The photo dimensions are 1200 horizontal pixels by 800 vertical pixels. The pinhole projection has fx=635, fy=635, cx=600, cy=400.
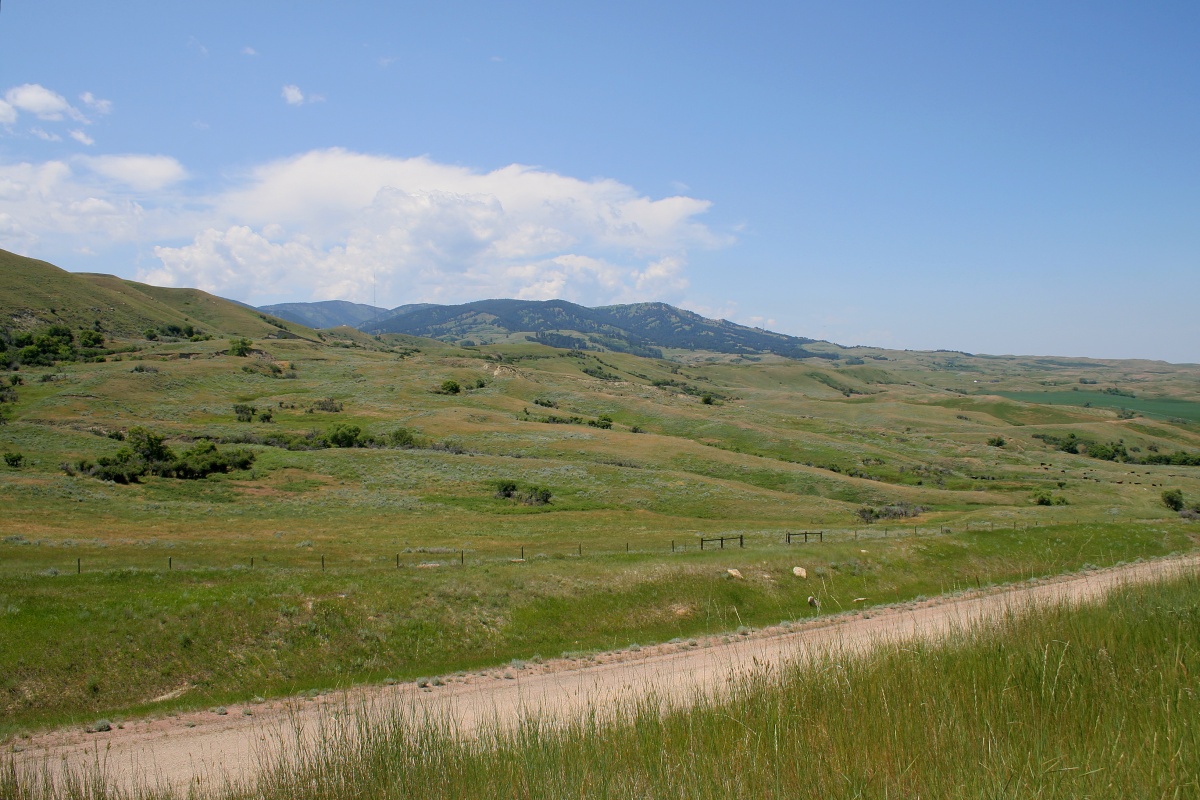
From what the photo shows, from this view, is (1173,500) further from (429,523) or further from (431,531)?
(429,523)

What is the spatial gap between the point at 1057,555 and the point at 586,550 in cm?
2328

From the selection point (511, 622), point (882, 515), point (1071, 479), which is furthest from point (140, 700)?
point (1071, 479)

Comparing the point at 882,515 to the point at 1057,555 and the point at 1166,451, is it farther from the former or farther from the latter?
the point at 1166,451

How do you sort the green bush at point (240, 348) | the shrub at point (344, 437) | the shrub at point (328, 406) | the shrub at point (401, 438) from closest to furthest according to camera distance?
the shrub at point (344, 437), the shrub at point (401, 438), the shrub at point (328, 406), the green bush at point (240, 348)

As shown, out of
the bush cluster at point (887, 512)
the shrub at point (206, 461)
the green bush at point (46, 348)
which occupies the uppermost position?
the green bush at point (46, 348)

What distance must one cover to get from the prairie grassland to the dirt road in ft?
4.99

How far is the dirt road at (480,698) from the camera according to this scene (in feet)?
28.5

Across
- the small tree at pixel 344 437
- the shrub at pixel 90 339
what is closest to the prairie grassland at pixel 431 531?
the small tree at pixel 344 437

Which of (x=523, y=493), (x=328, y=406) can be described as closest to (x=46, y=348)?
(x=328, y=406)

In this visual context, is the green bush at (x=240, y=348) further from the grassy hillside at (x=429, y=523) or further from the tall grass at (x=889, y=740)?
the tall grass at (x=889, y=740)

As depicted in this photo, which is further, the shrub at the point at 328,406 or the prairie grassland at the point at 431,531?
the shrub at the point at 328,406

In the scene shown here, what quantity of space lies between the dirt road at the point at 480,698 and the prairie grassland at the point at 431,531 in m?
1.52

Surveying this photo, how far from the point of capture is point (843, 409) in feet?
472

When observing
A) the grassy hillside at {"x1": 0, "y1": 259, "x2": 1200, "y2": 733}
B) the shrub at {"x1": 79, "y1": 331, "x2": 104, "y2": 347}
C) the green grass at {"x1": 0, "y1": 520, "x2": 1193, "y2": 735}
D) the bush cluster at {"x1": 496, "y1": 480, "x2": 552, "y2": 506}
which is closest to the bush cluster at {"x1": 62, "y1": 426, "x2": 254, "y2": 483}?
the grassy hillside at {"x1": 0, "y1": 259, "x2": 1200, "y2": 733}
